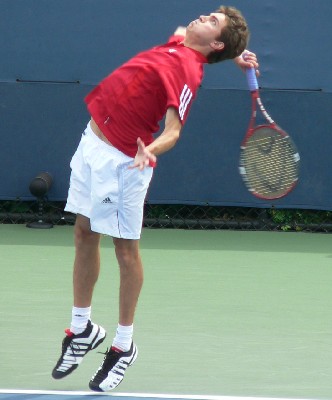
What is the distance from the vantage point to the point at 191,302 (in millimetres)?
6000

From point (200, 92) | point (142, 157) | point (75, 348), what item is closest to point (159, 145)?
point (142, 157)

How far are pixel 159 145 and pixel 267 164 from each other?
178 centimetres

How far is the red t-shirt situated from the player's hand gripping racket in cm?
132

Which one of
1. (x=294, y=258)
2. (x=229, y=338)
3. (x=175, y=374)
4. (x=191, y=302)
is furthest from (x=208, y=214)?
(x=175, y=374)

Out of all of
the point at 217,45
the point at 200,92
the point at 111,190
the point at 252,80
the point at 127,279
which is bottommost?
the point at 200,92

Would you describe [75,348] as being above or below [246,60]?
below

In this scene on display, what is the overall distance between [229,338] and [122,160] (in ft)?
4.16

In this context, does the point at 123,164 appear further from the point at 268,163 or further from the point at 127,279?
the point at 268,163

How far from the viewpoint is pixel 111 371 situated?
428 centimetres

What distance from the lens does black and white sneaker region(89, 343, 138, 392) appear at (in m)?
4.25

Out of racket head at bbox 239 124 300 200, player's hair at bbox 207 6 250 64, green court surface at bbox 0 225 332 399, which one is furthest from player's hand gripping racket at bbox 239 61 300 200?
player's hair at bbox 207 6 250 64

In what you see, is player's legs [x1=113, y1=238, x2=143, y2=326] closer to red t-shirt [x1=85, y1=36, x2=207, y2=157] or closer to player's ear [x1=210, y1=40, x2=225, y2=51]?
red t-shirt [x1=85, y1=36, x2=207, y2=157]

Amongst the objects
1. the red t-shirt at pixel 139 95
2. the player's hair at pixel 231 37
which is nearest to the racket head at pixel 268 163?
the player's hair at pixel 231 37

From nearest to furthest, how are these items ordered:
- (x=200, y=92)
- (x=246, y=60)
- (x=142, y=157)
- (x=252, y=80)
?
(x=142, y=157) < (x=246, y=60) < (x=252, y=80) < (x=200, y=92)
